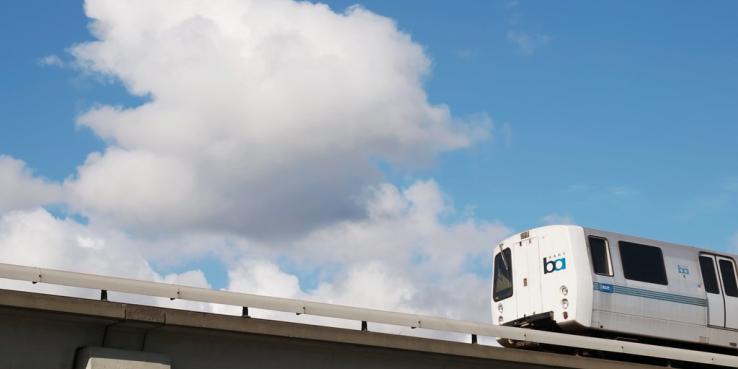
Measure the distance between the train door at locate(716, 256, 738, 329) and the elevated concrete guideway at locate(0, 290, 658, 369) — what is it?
326 inches

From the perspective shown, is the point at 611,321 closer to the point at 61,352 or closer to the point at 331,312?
the point at 331,312

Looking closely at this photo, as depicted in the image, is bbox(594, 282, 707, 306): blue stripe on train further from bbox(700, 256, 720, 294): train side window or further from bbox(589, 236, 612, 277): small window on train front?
bbox(700, 256, 720, 294): train side window

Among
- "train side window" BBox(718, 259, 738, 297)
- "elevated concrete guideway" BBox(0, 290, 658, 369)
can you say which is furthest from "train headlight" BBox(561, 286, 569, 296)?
"train side window" BBox(718, 259, 738, 297)

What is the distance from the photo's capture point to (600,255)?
21109 mm

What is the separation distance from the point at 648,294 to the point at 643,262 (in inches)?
30.4

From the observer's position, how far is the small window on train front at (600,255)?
2094 cm

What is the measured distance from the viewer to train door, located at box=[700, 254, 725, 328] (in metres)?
22.1

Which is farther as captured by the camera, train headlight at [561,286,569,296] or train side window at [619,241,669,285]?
train side window at [619,241,669,285]

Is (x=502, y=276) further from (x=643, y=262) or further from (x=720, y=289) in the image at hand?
(x=720, y=289)

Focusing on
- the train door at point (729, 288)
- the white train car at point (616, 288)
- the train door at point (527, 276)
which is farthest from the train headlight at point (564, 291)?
the train door at point (729, 288)

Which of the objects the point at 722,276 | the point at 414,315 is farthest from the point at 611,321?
the point at 414,315

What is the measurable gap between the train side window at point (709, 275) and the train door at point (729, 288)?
224 mm

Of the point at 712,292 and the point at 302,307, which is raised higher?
the point at 712,292

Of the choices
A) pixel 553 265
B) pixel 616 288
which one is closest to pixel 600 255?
pixel 616 288
